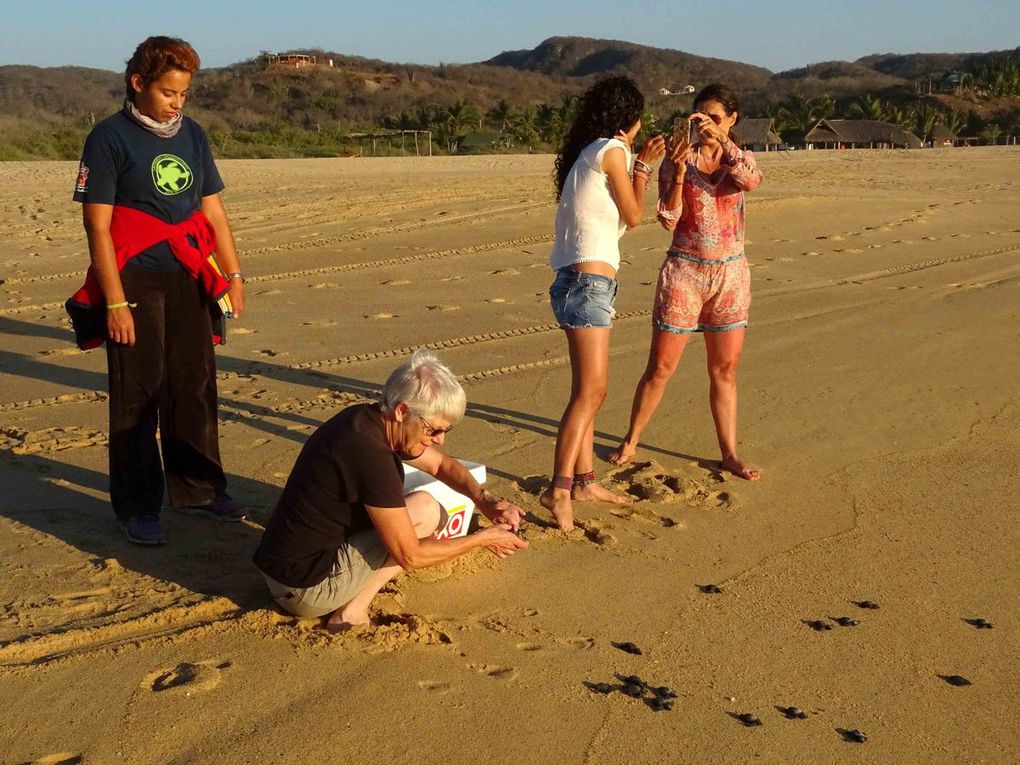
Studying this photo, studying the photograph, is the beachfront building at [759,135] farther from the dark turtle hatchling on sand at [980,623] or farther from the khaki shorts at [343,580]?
the khaki shorts at [343,580]

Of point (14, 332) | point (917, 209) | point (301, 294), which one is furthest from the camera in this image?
point (917, 209)

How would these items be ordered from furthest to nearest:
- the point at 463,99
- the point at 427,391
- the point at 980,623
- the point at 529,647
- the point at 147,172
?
the point at 463,99, the point at 147,172, the point at 980,623, the point at 529,647, the point at 427,391

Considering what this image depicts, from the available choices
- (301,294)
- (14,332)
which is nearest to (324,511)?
(14,332)

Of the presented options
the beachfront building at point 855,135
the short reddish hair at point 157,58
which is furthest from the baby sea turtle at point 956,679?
the beachfront building at point 855,135

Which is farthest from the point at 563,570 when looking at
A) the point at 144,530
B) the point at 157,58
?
the point at 157,58

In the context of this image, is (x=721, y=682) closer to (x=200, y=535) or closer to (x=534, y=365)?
(x=200, y=535)

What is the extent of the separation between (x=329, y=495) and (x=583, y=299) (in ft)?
5.02

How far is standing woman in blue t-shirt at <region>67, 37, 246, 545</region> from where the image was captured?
402 cm

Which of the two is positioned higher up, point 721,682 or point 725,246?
point 725,246

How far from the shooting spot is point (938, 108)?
69312mm

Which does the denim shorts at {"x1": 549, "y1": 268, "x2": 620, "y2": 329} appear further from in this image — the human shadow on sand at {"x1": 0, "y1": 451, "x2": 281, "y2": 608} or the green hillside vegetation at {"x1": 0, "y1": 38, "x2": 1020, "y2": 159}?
the green hillside vegetation at {"x1": 0, "y1": 38, "x2": 1020, "y2": 159}

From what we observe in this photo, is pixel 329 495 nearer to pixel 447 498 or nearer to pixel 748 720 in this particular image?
pixel 447 498

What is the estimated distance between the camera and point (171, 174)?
4215 mm

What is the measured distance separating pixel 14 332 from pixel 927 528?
692 cm
